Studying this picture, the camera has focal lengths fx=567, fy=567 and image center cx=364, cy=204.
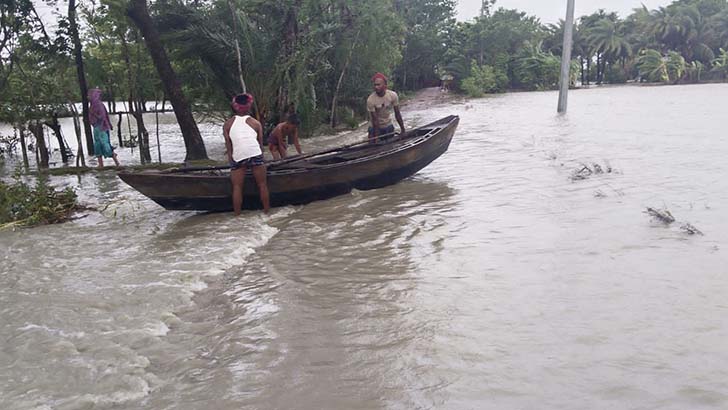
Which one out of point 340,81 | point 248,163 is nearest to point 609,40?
point 340,81

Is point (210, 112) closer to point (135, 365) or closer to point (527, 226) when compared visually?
point (527, 226)

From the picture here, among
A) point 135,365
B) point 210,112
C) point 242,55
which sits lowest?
point 135,365

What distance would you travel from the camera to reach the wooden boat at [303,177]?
6.94 m

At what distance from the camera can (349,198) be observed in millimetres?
8078

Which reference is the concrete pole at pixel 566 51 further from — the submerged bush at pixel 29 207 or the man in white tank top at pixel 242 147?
the submerged bush at pixel 29 207

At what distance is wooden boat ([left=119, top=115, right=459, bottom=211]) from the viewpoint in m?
6.94

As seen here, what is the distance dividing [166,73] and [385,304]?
9065 millimetres

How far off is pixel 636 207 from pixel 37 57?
12.7 meters

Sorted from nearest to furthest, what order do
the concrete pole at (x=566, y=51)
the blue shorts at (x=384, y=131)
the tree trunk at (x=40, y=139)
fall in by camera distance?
the blue shorts at (x=384, y=131) → the tree trunk at (x=40, y=139) → the concrete pole at (x=566, y=51)

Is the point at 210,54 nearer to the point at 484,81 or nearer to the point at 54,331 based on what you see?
the point at 54,331

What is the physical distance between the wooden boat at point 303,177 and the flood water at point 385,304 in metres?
0.28

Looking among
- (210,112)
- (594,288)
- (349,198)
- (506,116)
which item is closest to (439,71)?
(506,116)

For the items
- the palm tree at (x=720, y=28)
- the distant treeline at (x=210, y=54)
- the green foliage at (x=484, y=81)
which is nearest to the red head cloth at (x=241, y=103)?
the distant treeline at (x=210, y=54)

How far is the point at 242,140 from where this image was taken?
707cm
